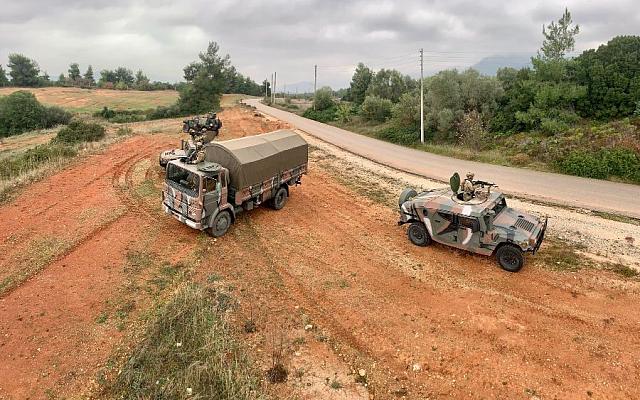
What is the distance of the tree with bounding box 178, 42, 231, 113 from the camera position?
180 ft

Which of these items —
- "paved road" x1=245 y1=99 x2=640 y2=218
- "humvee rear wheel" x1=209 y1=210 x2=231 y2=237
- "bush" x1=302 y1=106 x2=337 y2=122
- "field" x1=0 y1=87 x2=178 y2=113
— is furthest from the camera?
"field" x1=0 y1=87 x2=178 y2=113

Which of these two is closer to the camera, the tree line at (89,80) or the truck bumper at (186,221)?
the truck bumper at (186,221)

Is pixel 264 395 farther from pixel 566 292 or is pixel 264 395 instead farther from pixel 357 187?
pixel 357 187

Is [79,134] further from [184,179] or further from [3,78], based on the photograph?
[3,78]

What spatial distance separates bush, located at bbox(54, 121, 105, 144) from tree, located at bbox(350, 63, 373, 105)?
33724 mm

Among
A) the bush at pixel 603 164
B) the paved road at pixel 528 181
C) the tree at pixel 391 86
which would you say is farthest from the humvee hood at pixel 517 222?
the tree at pixel 391 86

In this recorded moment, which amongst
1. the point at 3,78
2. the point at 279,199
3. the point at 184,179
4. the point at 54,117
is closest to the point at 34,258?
the point at 184,179

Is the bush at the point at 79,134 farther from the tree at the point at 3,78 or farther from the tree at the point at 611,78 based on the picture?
the tree at the point at 3,78

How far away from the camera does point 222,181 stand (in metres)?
12.4

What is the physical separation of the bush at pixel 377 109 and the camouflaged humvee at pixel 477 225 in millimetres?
29575

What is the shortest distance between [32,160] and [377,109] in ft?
98.1

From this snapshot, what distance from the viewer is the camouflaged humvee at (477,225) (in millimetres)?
10773

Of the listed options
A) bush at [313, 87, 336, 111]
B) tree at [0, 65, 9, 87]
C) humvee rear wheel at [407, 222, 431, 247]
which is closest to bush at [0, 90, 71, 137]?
bush at [313, 87, 336, 111]

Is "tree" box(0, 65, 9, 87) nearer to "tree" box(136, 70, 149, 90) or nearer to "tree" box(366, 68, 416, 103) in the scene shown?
"tree" box(136, 70, 149, 90)
